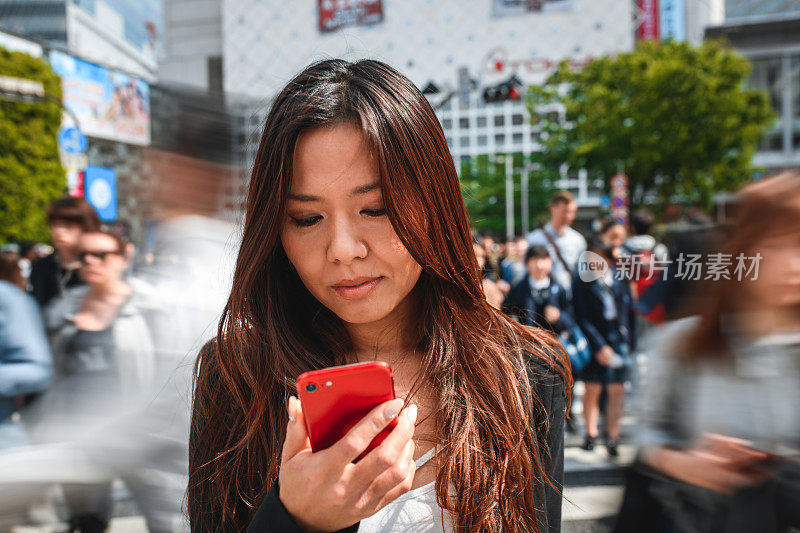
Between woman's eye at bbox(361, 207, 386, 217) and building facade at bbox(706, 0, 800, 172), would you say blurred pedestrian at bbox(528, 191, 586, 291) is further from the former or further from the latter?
building facade at bbox(706, 0, 800, 172)

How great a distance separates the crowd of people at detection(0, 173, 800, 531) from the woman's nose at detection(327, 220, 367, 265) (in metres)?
0.59

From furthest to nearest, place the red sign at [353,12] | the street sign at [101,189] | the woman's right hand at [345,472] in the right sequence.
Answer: the red sign at [353,12] < the street sign at [101,189] < the woman's right hand at [345,472]

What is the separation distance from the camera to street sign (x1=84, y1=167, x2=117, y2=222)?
919cm

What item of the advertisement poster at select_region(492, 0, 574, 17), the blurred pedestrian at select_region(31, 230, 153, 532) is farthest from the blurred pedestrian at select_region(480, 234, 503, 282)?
the advertisement poster at select_region(492, 0, 574, 17)

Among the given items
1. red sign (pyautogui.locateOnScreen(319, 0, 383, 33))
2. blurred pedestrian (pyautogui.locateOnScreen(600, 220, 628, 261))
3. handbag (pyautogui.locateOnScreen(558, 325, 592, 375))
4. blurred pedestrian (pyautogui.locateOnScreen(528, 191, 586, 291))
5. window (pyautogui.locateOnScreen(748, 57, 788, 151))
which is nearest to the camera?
blurred pedestrian (pyautogui.locateOnScreen(600, 220, 628, 261))

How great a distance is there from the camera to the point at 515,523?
3.45 ft

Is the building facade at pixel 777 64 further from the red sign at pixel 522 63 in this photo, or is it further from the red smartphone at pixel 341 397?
the red smartphone at pixel 341 397

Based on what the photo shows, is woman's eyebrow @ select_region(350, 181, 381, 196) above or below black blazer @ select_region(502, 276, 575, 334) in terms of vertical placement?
above

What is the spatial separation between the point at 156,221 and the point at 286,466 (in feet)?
10.2

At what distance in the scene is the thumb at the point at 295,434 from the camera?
2.57 feet

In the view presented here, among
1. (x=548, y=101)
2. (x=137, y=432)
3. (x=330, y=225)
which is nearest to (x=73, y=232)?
(x=137, y=432)

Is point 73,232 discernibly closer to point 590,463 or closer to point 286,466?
point 286,466

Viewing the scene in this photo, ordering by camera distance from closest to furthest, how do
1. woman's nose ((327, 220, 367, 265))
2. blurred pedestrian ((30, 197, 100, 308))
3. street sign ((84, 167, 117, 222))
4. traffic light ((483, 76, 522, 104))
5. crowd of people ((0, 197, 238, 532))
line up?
1. woman's nose ((327, 220, 367, 265))
2. crowd of people ((0, 197, 238, 532))
3. blurred pedestrian ((30, 197, 100, 308))
4. street sign ((84, 167, 117, 222))
5. traffic light ((483, 76, 522, 104))

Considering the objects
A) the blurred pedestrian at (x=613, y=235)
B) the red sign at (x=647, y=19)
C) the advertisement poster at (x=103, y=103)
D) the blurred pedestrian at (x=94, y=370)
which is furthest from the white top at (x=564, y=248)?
the red sign at (x=647, y=19)
